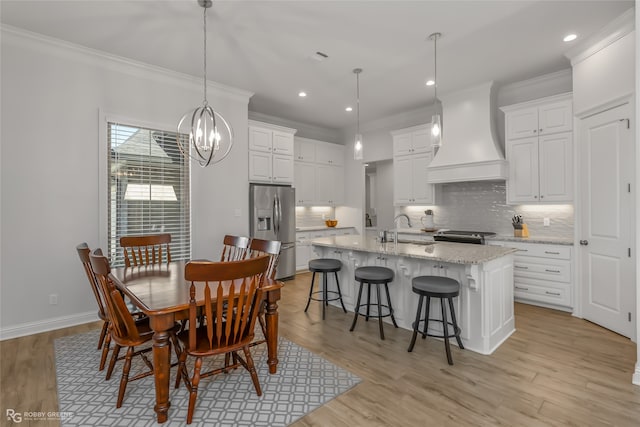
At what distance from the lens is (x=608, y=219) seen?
Answer: 11.0 ft

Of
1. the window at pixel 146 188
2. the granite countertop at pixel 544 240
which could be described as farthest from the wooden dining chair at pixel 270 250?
the granite countertop at pixel 544 240

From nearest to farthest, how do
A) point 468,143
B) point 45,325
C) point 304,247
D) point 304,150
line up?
point 45,325, point 468,143, point 304,247, point 304,150

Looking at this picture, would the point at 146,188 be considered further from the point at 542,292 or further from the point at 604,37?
the point at 604,37

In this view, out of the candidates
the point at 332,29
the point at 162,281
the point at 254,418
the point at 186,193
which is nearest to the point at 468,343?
the point at 254,418

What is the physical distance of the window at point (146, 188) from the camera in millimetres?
3881

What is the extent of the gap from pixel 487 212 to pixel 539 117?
1.55 m

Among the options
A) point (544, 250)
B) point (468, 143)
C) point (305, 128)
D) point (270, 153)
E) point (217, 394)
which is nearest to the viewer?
point (217, 394)

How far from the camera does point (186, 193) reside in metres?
4.45

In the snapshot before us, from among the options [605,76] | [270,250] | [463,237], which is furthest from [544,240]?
[270,250]

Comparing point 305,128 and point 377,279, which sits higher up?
point 305,128

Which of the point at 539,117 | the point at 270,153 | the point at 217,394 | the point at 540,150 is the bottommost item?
the point at 217,394

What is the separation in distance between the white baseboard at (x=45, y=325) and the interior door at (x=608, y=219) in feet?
Result: 18.7

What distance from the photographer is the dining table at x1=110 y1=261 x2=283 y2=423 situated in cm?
186

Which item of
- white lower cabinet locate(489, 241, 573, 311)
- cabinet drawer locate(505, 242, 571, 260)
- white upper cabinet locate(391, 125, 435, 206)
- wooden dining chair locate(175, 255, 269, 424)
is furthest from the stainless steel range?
wooden dining chair locate(175, 255, 269, 424)
